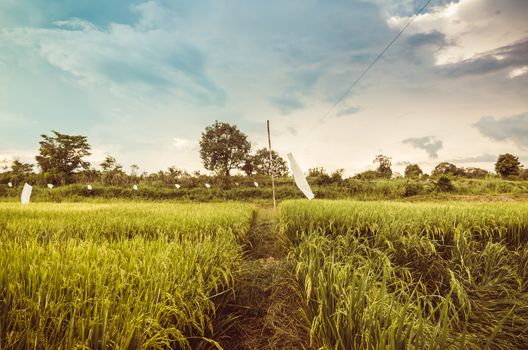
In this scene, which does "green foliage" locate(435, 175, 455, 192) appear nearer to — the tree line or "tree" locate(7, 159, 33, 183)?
the tree line

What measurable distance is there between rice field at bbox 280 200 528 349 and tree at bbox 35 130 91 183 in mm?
24766

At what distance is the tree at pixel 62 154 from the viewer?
22.5 m

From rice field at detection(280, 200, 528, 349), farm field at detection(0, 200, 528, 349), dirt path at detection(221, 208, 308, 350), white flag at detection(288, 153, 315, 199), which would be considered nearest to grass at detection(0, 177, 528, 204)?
white flag at detection(288, 153, 315, 199)

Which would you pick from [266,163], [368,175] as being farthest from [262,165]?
[368,175]

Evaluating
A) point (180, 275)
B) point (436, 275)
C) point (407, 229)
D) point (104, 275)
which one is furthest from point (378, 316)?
point (407, 229)

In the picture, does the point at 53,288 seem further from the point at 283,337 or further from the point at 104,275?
the point at 283,337

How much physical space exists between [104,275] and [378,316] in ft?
5.94

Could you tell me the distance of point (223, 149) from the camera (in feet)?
86.3

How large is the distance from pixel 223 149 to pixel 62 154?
45.8 ft

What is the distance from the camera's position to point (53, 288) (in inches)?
63.7

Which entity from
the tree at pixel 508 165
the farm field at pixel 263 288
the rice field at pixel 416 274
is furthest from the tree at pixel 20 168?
the tree at pixel 508 165

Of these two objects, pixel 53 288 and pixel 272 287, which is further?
pixel 272 287

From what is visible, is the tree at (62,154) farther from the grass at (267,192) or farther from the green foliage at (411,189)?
the green foliage at (411,189)

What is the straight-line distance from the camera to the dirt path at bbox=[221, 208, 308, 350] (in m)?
2.27
